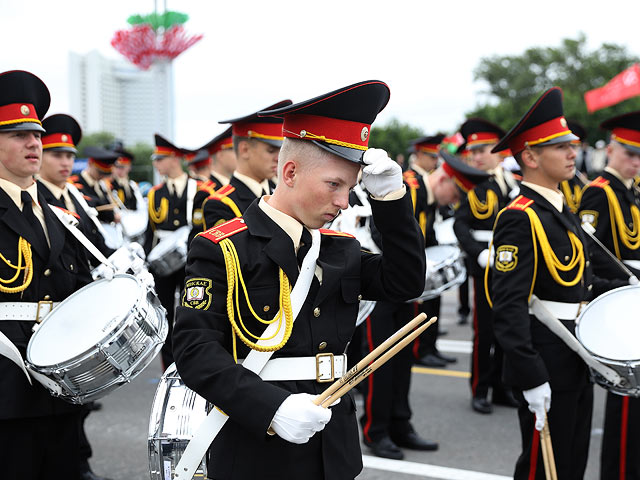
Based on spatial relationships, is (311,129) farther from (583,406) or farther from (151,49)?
(151,49)

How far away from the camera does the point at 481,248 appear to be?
6.41 meters

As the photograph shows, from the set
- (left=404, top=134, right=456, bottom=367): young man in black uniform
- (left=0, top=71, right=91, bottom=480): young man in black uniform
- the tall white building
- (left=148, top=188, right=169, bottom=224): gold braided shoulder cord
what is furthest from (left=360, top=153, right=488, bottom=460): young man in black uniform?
the tall white building

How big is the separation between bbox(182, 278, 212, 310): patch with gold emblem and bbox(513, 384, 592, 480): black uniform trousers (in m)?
1.96

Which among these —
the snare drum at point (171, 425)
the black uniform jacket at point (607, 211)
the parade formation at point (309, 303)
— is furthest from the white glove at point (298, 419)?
the black uniform jacket at point (607, 211)

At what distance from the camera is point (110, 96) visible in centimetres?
8925

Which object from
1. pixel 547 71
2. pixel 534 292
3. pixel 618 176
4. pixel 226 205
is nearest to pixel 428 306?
pixel 618 176

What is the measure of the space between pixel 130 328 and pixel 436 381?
456cm

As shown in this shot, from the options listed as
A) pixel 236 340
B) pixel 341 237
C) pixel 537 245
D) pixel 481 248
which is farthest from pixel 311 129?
pixel 481 248

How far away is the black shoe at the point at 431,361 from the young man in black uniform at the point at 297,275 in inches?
214

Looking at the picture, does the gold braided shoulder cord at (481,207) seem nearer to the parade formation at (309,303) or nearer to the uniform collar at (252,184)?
the parade formation at (309,303)

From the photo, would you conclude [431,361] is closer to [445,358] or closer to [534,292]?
[445,358]

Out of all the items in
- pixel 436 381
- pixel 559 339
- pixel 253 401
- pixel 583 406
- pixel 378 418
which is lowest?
pixel 436 381

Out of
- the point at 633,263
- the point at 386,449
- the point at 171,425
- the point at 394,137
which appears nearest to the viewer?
the point at 171,425

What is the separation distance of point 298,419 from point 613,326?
202 centimetres
